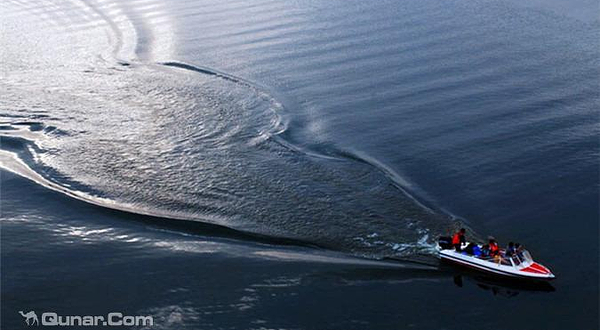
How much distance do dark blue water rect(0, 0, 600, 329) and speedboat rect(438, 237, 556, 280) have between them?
0.63m

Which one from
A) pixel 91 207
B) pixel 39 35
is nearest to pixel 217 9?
pixel 39 35

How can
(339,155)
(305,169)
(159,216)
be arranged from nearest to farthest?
(159,216) < (305,169) < (339,155)

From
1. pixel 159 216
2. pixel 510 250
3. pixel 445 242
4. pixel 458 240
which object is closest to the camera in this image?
pixel 510 250

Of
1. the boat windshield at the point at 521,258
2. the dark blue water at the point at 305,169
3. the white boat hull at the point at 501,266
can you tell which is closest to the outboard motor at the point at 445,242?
→ the white boat hull at the point at 501,266

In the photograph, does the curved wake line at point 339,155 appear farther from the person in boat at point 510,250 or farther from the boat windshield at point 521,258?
the boat windshield at point 521,258

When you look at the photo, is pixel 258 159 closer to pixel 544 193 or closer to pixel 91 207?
pixel 91 207

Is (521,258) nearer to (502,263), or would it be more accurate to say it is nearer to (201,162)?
(502,263)

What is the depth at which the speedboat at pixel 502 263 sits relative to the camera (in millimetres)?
24875

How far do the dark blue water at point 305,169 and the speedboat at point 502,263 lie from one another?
0.63 meters

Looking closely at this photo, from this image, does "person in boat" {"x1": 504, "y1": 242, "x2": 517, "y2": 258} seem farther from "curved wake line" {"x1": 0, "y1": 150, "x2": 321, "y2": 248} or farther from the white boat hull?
"curved wake line" {"x1": 0, "y1": 150, "x2": 321, "y2": 248}

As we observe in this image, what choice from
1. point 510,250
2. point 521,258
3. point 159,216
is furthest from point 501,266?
point 159,216

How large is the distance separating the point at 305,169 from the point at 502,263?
36.5 ft

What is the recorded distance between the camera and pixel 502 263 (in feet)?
83.8

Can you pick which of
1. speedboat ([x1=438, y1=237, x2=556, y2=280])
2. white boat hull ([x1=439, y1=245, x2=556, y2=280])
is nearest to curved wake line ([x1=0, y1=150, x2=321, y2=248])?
speedboat ([x1=438, y1=237, x2=556, y2=280])
